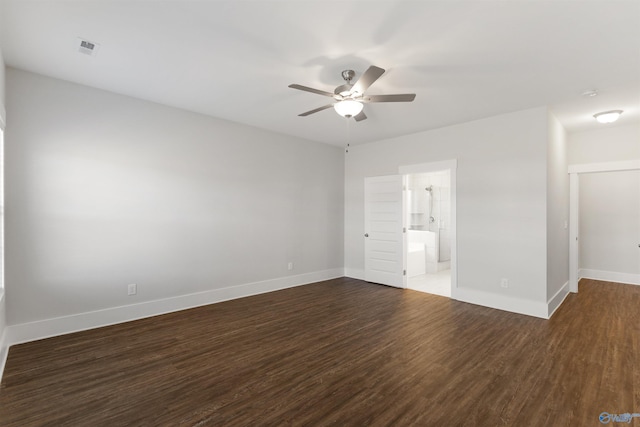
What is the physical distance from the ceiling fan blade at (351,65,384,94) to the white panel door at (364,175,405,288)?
124 inches

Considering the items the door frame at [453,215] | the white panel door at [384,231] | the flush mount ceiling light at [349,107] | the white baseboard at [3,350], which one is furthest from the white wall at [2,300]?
the door frame at [453,215]

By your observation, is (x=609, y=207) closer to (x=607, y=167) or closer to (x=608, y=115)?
(x=607, y=167)

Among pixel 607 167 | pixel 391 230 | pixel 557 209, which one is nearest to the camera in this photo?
pixel 557 209

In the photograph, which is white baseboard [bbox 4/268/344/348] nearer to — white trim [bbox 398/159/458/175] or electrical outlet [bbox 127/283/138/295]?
electrical outlet [bbox 127/283/138/295]

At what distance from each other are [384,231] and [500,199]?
6.93 ft

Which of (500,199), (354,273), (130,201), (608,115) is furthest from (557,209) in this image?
(130,201)

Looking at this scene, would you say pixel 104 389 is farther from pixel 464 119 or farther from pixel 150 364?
pixel 464 119

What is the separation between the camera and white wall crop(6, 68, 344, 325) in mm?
3188

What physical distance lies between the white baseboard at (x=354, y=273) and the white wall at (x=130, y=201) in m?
1.39

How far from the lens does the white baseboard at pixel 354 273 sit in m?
6.28

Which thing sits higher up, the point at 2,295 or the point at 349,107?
the point at 349,107

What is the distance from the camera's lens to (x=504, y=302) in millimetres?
4266

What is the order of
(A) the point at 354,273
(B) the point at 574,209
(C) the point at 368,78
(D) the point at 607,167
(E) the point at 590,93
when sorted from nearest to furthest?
(C) the point at 368,78, (E) the point at 590,93, (D) the point at 607,167, (B) the point at 574,209, (A) the point at 354,273

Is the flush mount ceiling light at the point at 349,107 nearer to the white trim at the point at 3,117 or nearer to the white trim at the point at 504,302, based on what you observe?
the white trim at the point at 3,117
